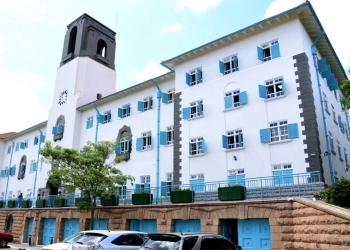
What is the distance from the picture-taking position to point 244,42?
22.1 meters

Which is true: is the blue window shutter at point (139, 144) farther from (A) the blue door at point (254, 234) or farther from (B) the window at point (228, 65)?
(A) the blue door at point (254, 234)

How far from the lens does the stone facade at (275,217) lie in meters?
10.8

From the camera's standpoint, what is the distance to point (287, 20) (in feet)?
66.9

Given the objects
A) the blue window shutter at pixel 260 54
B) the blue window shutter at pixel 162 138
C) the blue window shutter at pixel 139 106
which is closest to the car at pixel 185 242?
the blue window shutter at pixel 260 54

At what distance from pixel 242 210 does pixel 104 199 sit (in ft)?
35.3

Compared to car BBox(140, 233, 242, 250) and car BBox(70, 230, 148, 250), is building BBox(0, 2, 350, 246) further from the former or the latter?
car BBox(140, 233, 242, 250)

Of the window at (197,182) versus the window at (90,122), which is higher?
the window at (90,122)

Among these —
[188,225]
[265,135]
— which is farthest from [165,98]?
[188,225]

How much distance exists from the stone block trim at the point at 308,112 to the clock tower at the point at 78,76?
2186cm

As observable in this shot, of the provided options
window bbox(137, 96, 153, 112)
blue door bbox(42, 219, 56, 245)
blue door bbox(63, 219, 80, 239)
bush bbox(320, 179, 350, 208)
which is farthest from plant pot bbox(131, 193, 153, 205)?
bush bbox(320, 179, 350, 208)

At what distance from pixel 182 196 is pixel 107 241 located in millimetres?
7593

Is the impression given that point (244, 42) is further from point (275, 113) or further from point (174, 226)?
point (174, 226)

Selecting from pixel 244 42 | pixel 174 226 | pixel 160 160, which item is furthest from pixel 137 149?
pixel 244 42

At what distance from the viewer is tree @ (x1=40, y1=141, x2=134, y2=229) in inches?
805
